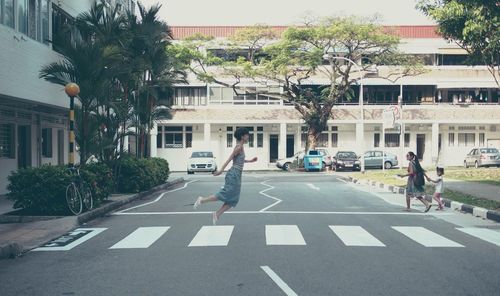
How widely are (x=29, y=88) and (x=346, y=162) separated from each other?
97.7 ft

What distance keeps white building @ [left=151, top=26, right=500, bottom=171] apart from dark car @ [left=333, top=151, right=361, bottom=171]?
19.9 feet

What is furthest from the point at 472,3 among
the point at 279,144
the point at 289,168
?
the point at 279,144

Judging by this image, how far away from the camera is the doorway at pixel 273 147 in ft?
179

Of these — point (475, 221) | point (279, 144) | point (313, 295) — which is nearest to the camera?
point (313, 295)

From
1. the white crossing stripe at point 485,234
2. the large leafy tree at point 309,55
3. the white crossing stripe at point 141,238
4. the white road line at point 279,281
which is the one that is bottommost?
the white crossing stripe at point 485,234

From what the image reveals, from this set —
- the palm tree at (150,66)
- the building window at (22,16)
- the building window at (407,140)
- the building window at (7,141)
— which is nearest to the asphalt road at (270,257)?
the building window at (22,16)

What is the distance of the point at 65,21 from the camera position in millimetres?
24172

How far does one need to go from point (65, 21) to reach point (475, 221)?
1710 cm

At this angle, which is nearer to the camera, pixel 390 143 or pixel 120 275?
pixel 120 275

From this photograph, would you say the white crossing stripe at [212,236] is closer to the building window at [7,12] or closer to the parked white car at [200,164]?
the building window at [7,12]

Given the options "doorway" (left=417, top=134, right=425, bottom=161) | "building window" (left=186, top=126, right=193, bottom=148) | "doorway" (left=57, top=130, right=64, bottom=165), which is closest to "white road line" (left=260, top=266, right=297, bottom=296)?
"doorway" (left=57, top=130, right=64, bottom=165)

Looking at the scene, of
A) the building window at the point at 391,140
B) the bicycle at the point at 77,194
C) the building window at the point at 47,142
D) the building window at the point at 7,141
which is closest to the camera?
the bicycle at the point at 77,194

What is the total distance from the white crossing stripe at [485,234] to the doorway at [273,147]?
41580 mm

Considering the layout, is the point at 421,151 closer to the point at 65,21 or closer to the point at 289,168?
the point at 289,168
